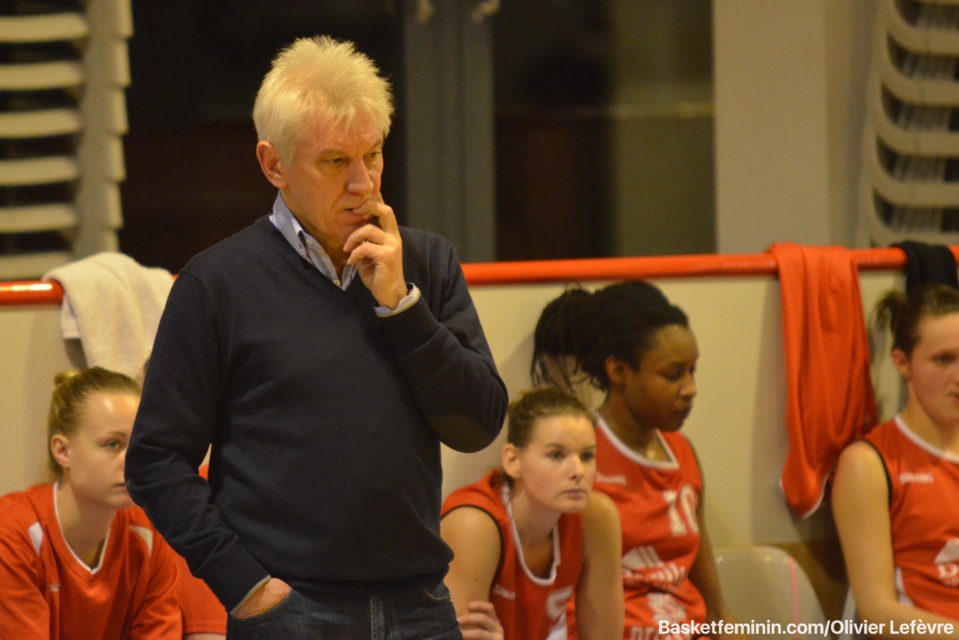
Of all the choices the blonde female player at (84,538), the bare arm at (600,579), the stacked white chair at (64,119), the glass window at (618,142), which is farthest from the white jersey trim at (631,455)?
the glass window at (618,142)

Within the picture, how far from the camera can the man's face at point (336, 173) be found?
1.37 meters

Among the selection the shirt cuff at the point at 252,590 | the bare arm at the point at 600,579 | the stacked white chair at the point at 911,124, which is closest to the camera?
the shirt cuff at the point at 252,590

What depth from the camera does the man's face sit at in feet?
4.51

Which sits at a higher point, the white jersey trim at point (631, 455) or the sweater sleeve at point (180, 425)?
the sweater sleeve at point (180, 425)

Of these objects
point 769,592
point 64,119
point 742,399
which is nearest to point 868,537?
point 769,592

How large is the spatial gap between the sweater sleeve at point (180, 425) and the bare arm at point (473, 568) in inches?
35.7

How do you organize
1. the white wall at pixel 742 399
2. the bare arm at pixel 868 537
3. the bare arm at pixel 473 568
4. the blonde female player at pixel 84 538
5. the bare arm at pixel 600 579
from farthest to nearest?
the white wall at pixel 742 399, the bare arm at pixel 868 537, the bare arm at pixel 600 579, the bare arm at pixel 473 568, the blonde female player at pixel 84 538

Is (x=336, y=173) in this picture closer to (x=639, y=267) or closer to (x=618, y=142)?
(x=639, y=267)

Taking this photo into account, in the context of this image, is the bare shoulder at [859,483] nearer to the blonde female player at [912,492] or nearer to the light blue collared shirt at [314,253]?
the blonde female player at [912,492]

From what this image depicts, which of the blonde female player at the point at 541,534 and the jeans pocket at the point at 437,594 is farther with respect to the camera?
the blonde female player at the point at 541,534

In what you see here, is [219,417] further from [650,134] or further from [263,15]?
[650,134]

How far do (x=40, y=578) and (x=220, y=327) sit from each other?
0.96 metres

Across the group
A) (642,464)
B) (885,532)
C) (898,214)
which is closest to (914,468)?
(885,532)

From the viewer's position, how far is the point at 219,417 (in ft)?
4.64
